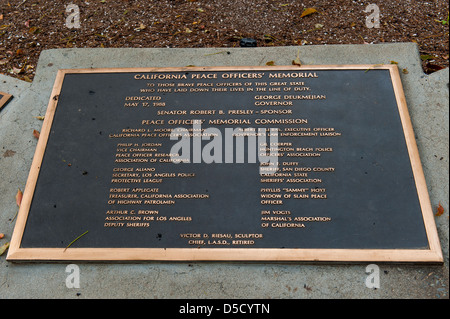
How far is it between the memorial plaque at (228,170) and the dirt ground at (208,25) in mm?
1108

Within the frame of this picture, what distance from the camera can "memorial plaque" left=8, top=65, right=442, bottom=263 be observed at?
2.69 m

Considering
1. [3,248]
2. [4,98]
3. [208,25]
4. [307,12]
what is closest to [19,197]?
[3,248]

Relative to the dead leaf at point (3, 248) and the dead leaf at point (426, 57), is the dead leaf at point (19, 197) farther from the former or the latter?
the dead leaf at point (426, 57)

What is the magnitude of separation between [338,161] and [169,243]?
1.50 meters

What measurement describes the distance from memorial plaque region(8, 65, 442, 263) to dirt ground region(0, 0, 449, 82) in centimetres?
111

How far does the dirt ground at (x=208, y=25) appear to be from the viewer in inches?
168

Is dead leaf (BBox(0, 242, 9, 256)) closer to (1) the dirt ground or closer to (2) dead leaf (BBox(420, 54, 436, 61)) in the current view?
(1) the dirt ground

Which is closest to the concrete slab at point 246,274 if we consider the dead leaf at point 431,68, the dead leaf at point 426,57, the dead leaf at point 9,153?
the dead leaf at point 9,153

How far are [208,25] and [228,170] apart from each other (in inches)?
91.7

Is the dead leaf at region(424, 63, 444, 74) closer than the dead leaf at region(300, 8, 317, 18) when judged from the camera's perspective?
Yes

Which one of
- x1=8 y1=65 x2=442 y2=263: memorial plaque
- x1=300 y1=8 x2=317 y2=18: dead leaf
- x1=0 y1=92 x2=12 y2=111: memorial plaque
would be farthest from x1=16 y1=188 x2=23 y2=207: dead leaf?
x1=300 y1=8 x2=317 y2=18: dead leaf

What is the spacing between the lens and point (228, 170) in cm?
295

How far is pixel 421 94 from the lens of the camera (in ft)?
10.9

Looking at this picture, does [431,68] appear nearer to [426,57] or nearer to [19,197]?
[426,57]
